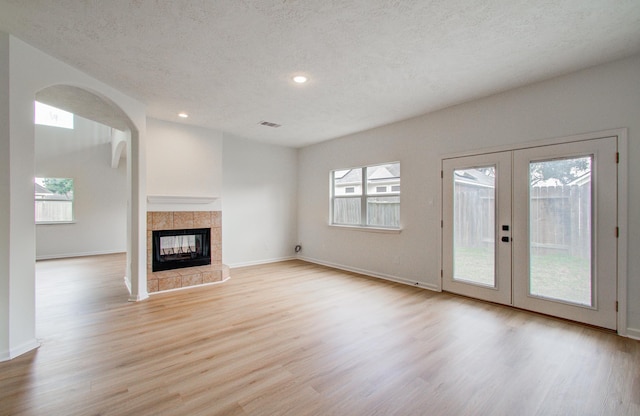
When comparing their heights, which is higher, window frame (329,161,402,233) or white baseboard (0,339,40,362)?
window frame (329,161,402,233)

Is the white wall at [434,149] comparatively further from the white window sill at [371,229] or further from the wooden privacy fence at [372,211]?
the wooden privacy fence at [372,211]

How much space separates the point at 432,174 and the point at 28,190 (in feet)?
15.8

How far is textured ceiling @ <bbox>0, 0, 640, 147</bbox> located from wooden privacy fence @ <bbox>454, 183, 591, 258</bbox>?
132cm

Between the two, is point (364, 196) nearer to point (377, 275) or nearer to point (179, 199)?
point (377, 275)

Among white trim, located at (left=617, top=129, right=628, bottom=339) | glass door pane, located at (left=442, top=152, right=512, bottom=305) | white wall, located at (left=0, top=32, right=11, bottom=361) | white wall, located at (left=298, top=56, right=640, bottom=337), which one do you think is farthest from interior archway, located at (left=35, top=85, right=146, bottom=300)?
white trim, located at (left=617, top=129, right=628, bottom=339)

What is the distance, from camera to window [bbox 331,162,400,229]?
17.2ft

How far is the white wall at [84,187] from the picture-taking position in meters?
7.35

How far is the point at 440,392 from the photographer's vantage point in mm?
2008

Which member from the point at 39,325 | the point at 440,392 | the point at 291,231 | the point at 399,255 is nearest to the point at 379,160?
the point at 399,255

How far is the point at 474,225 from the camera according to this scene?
402 centimetres

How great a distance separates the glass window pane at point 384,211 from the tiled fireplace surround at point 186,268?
9.49ft

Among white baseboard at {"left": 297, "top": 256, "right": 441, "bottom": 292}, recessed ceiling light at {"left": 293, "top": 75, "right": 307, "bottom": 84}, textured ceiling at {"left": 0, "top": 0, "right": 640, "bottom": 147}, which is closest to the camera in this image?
textured ceiling at {"left": 0, "top": 0, "right": 640, "bottom": 147}

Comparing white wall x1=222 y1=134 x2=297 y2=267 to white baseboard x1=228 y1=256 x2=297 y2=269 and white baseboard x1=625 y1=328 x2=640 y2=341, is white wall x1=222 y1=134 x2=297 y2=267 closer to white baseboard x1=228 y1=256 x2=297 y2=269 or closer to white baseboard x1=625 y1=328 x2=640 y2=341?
white baseboard x1=228 y1=256 x2=297 y2=269

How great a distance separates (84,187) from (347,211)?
24.0ft
